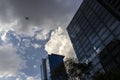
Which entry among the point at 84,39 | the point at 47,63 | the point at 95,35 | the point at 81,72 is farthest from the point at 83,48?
the point at 47,63

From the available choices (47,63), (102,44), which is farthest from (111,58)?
(47,63)

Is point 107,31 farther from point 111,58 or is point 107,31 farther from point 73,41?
point 73,41

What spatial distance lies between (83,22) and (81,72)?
30760 millimetres

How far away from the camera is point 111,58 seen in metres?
53.4

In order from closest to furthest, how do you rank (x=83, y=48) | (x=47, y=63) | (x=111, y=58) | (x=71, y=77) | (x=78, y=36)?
1. (x=71, y=77)
2. (x=111, y=58)
3. (x=83, y=48)
4. (x=78, y=36)
5. (x=47, y=63)

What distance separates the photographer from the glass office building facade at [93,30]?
5731 centimetres

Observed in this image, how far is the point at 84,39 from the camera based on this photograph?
68.9m

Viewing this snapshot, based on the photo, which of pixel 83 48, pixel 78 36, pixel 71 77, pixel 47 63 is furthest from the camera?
pixel 47 63

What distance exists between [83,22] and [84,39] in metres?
6.91

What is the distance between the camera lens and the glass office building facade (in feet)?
188

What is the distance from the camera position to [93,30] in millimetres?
64750

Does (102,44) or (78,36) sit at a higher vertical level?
(78,36)

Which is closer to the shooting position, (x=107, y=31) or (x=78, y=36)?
(x=107, y=31)

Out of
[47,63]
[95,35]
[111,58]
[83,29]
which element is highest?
[47,63]
